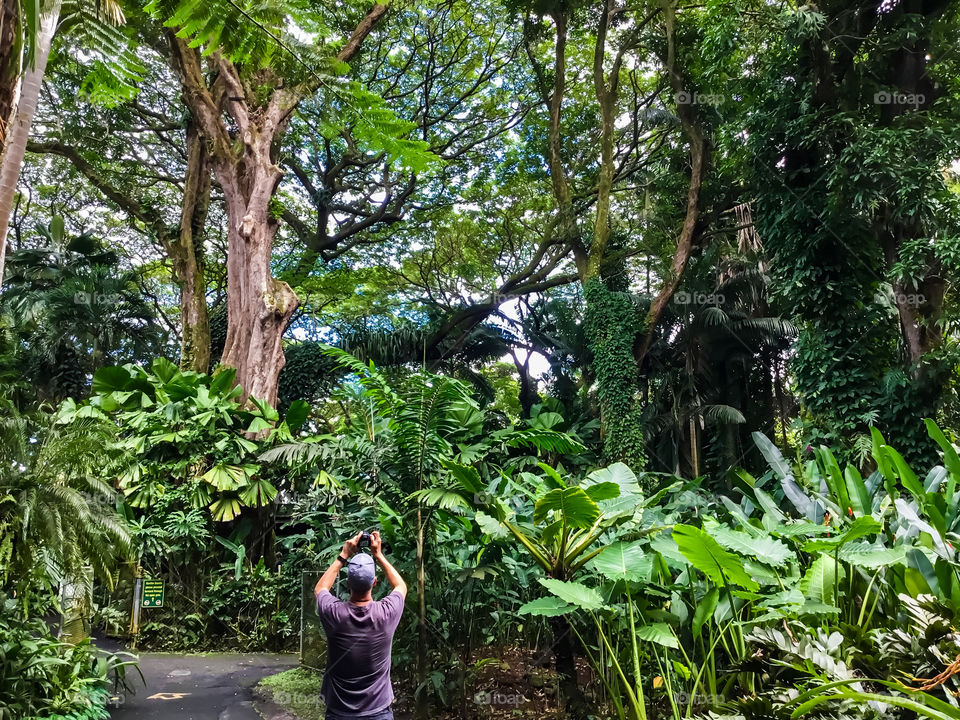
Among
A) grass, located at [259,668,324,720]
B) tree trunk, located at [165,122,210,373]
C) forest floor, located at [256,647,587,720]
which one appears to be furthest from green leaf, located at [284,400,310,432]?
forest floor, located at [256,647,587,720]

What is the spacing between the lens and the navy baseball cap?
10.1 ft

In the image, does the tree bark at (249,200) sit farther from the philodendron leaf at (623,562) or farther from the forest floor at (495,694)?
the philodendron leaf at (623,562)

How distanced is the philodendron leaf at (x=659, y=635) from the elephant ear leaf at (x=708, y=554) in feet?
1.64

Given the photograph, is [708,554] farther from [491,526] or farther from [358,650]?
[358,650]

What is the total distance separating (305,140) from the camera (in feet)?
49.4

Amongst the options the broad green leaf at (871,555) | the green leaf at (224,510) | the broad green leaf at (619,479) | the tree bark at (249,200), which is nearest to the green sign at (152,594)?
the green leaf at (224,510)

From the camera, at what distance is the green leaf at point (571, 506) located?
3.55 metres

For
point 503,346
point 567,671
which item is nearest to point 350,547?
point 567,671

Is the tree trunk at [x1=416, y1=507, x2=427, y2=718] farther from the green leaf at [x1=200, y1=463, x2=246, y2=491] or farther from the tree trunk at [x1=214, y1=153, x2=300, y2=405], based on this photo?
the tree trunk at [x1=214, y1=153, x2=300, y2=405]

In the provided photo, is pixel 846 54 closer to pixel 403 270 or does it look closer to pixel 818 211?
pixel 818 211

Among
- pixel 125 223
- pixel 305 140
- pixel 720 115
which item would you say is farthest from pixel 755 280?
pixel 125 223

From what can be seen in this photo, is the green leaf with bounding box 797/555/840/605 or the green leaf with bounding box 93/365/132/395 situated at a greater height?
the green leaf with bounding box 93/365/132/395

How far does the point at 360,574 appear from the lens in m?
3.08

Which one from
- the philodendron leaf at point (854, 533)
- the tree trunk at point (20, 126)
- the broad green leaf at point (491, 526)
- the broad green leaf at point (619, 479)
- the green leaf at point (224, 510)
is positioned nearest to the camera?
the tree trunk at point (20, 126)
